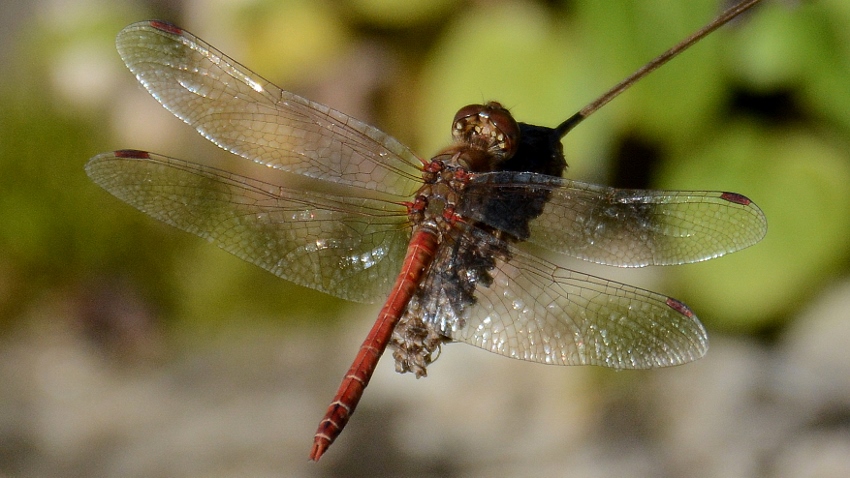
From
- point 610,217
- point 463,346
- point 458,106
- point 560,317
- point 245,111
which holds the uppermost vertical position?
point 458,106

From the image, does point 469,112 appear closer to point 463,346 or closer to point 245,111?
point 245,111

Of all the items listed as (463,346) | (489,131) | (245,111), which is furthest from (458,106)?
(489,131)

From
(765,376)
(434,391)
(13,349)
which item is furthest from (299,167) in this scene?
(13,349)

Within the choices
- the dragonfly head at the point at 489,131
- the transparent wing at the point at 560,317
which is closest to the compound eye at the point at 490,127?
the dragonfly head at the point at 489,131

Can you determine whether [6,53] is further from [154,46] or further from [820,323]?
[820,323]

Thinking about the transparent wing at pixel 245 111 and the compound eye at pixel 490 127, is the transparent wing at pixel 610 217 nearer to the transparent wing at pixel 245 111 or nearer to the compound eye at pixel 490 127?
the compound eye at pixel 490 127

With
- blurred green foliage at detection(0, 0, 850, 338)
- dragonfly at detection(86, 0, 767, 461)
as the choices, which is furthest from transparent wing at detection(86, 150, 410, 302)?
blurred green foliage at detection(0, 0, 850, 338)
